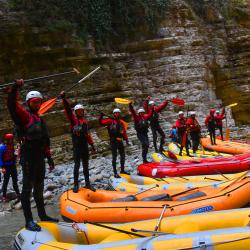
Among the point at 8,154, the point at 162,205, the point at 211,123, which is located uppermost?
the point at 8,154

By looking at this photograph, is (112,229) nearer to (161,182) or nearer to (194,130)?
(161,182)

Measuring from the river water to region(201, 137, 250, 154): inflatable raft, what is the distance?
707 centimetres

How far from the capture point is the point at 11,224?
6941mm

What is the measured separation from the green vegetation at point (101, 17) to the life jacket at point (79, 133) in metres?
8.28

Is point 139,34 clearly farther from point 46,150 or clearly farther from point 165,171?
point 46,150

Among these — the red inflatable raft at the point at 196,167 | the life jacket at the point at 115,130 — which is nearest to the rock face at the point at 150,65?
the life jacket at the point at 115,130

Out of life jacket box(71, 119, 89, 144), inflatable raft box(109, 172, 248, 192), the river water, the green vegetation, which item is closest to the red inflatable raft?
inflatable raft box(109, 172, 248, 192)

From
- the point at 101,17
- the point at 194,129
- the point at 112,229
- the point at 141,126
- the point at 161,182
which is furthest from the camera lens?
the point at 101,17

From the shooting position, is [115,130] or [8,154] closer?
[8,154]

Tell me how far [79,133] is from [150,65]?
32.7ft

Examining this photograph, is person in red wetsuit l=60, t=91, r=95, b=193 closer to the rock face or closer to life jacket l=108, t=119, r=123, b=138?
life jacket l=108, t=119, r=123, b=138

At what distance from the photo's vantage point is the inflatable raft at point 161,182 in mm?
7156

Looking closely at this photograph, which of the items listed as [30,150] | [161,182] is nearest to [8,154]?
[161,182]

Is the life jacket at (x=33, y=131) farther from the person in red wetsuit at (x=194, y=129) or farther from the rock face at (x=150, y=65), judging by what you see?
the person in red wetsuit at (x=194, y=129)
